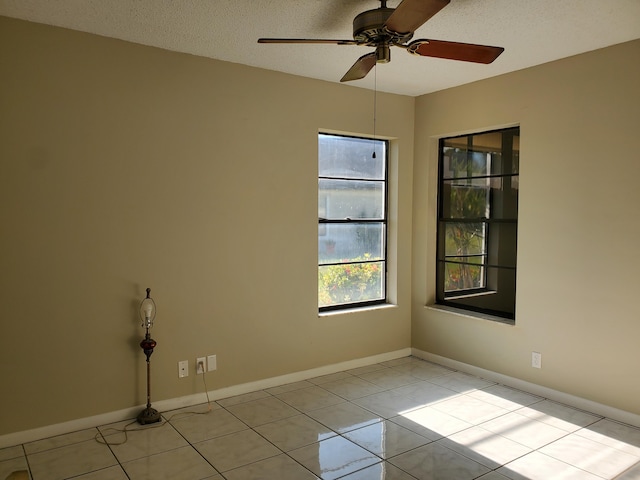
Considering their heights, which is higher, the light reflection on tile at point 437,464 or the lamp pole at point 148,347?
the lamp pole at point 148,347

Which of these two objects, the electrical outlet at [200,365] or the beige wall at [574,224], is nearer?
the beige wall at [574,224]

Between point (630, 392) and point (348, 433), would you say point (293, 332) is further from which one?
point (630, 392)

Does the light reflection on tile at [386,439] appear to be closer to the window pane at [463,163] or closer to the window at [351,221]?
the window at [351,221]

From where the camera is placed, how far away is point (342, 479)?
263 centimetres

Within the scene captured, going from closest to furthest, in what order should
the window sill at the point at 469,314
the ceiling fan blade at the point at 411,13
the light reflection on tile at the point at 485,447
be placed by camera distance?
the ceiling fan blade at the point at 411,13 < the light reflection on tile at the point at 485,447 < the window sill at the point at 469,314

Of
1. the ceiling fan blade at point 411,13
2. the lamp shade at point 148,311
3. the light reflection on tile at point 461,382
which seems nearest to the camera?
the ceiling fan blade at point 411,13

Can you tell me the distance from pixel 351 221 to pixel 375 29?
2233 millimetres

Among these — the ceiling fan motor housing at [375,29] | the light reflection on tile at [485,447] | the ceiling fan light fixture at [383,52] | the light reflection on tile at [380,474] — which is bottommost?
the light reflection on tile at [485,447]

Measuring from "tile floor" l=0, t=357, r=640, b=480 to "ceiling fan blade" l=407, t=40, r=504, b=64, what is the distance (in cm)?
221

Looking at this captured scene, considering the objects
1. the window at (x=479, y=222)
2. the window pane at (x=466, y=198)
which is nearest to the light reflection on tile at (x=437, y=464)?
the window at (x=479, y=222)

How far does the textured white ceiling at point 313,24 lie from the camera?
266cm

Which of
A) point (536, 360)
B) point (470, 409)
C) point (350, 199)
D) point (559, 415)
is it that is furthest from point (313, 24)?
point (559, 415)

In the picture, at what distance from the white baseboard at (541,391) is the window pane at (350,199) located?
1.44 metres

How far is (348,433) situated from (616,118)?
270 cm
